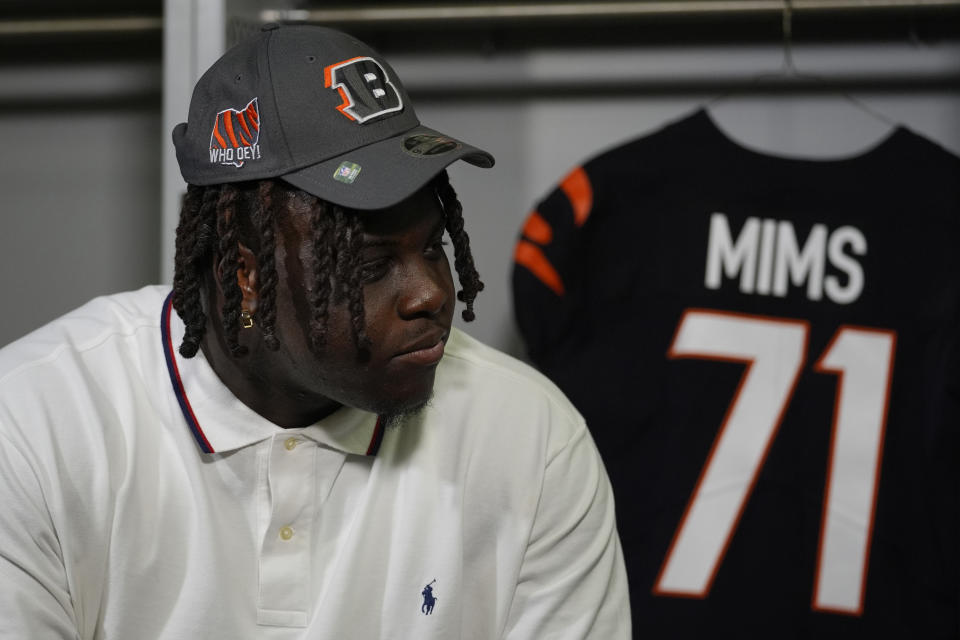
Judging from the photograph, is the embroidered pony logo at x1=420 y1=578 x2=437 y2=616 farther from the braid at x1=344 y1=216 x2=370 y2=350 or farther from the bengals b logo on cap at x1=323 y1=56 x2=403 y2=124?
the bengals b logo on cap at x1=323 y1=56 x2=403 y2=124

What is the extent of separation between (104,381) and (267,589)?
0.22 metres

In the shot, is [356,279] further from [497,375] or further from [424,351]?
[497,375]

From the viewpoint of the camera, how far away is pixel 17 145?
1.80 metres

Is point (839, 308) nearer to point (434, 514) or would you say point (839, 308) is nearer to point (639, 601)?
point (639, 601)

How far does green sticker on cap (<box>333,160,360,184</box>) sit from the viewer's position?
816 millimetres

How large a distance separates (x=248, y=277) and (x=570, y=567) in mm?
385

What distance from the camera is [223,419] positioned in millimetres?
920

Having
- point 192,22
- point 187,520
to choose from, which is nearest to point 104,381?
point 187,520

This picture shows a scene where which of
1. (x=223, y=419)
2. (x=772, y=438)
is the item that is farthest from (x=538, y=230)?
(x=223, y=419)

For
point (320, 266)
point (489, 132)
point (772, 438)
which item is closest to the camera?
point (320, 266)

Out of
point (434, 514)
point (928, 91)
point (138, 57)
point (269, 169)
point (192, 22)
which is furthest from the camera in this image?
point (138, 57)

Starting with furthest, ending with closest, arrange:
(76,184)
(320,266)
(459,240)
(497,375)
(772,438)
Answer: (76,184) < (772,438) < (497,375) < (459,240) < (320,266)

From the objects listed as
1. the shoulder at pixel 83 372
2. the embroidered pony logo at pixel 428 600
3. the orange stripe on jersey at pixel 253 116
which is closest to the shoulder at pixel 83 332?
the shoulder at pixel 83 372

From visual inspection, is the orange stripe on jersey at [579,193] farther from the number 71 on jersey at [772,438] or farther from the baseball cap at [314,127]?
the baseball cap at [314,127]
